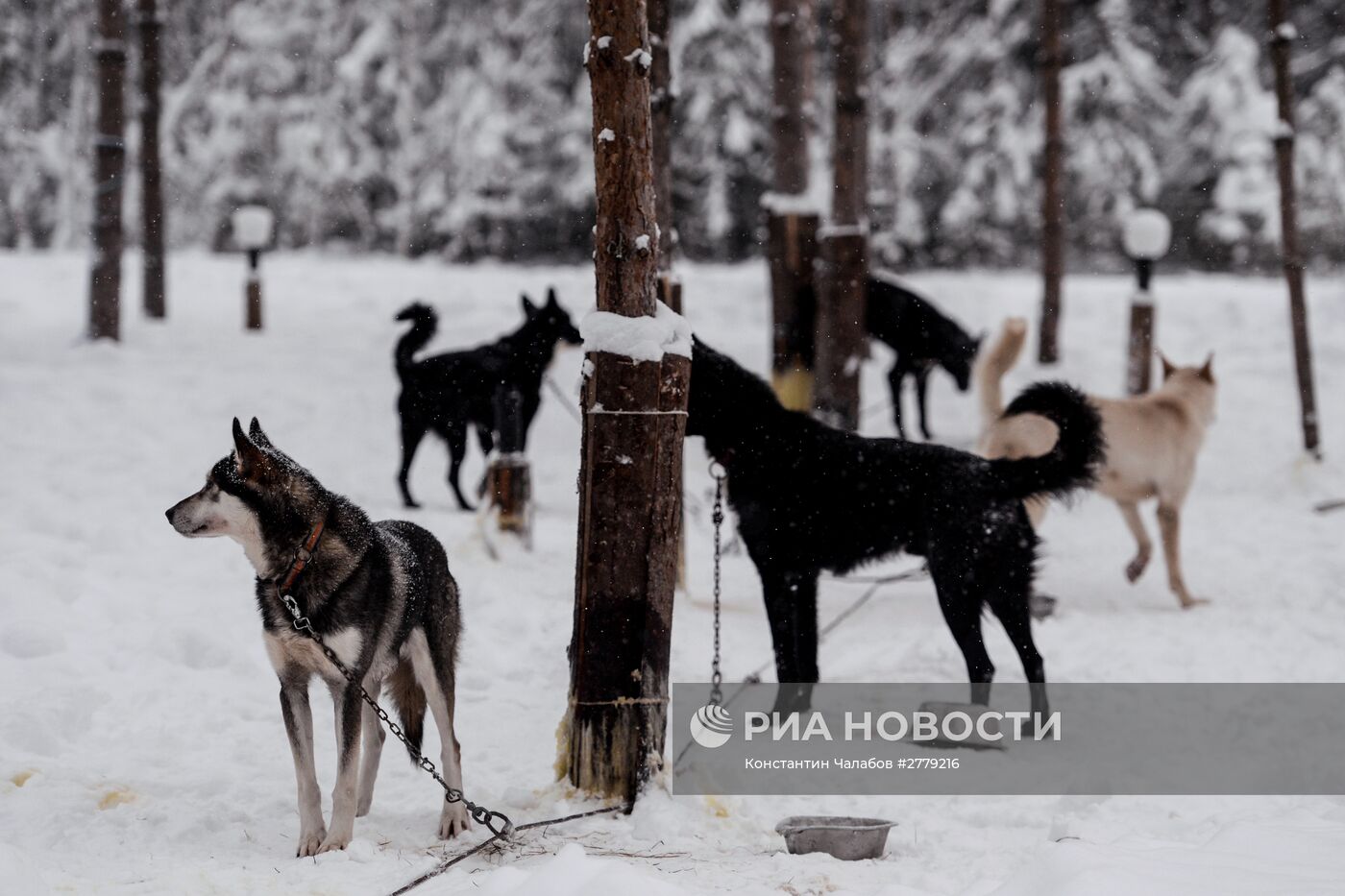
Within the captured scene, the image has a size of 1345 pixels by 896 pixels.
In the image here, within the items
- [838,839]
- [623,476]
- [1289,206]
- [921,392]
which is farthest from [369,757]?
[1289,206]

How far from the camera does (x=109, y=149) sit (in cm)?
1176

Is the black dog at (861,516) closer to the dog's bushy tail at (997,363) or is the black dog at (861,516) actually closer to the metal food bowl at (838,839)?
the metal food bowl at (838,839)

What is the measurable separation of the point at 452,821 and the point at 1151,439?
20.1 feet

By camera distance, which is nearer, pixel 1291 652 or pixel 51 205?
pixel 1291 652

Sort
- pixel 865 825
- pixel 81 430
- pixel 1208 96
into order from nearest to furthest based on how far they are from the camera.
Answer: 1. pixel 865 825
2. pixel 81 430
3. pixel 1208 96

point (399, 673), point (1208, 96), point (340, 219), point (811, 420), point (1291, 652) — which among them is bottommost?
point (1291, 652)

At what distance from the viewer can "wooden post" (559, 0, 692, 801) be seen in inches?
163

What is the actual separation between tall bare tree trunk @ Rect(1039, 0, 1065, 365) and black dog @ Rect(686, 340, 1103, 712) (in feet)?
29.9

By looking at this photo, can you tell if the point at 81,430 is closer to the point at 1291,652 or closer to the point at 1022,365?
the point at 1291,652

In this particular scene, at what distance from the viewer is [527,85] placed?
2417cm

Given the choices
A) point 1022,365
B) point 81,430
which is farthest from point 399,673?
point 1022,365

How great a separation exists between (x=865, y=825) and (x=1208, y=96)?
23056mm

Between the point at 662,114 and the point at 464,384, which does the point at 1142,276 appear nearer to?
the point at 662,114

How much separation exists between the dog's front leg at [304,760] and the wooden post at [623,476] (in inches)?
38.0
